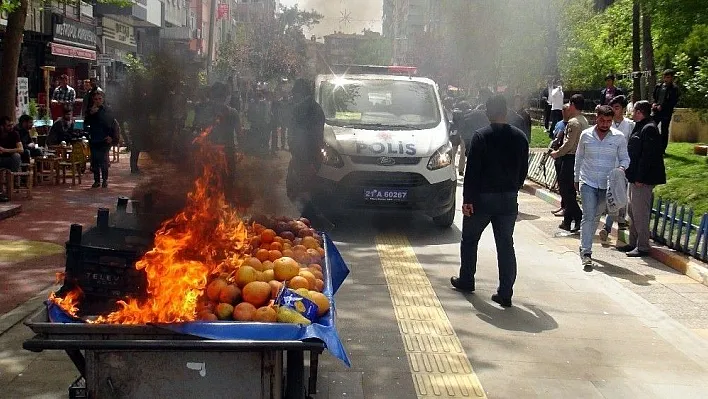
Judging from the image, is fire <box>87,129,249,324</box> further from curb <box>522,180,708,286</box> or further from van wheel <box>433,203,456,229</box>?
van wheel <box>433,203,456,229</box>

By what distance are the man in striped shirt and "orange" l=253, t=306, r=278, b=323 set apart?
5.85 metres

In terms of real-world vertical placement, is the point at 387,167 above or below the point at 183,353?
above

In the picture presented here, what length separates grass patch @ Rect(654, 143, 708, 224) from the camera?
12750mm

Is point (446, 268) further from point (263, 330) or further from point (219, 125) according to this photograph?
point (263, 330)

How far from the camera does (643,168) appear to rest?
9391 millimetres

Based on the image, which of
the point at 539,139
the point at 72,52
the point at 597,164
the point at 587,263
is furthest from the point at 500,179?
the point at 72,52

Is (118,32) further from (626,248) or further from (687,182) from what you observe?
(626,248)

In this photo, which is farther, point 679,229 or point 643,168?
point 679,229

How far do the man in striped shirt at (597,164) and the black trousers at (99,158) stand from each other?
8.78 meters

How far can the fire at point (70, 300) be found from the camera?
397 centimetres

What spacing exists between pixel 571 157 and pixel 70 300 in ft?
27.8

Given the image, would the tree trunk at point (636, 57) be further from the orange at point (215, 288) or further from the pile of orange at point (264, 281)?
the orange at point (215, 288)

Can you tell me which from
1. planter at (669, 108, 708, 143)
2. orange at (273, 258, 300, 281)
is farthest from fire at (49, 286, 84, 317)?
planter at (669, 108, 708, 143)

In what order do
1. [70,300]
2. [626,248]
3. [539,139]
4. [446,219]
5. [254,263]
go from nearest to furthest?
[70,300], [254,263], [626,248], [446,219], [539,139]
